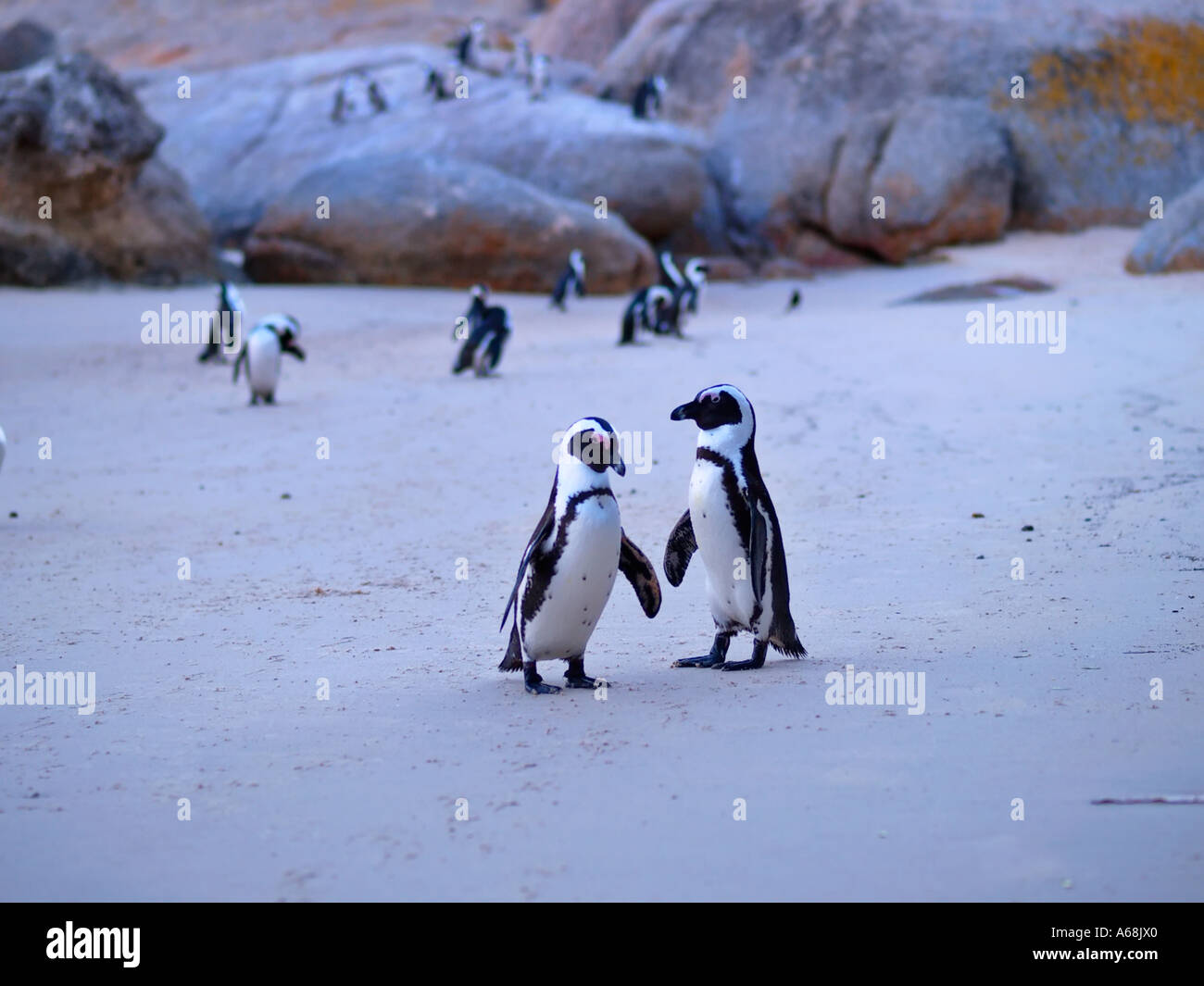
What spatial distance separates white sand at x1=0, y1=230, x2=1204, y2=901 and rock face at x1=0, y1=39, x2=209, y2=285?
658 centimetres

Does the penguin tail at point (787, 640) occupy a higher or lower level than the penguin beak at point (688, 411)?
lower

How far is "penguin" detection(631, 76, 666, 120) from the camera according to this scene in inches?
843

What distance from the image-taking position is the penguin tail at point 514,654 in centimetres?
391

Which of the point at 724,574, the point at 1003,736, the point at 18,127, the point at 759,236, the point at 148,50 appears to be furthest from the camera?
the point at 148,50

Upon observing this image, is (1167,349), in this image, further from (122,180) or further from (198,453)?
(122,180)

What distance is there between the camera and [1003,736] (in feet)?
10.2

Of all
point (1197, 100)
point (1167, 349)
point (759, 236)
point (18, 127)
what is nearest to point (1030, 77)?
point (1197, 100)

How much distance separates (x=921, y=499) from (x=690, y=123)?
1724 cm

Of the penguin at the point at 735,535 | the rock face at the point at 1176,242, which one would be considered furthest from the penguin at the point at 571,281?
the penguin at the point at 735,535

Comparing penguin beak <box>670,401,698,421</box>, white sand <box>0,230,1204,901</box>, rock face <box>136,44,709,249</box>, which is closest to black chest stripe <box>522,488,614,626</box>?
white sand <box>0,230,1204,901</box>

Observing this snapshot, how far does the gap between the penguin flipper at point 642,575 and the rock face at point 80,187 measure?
1365 centimetres

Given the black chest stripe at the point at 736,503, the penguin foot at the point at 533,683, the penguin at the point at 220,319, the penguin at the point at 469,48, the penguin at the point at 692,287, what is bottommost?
the penguin foot at the point at 533,683

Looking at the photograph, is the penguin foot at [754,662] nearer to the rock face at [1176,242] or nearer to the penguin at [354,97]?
the rock face at [1176,242]
